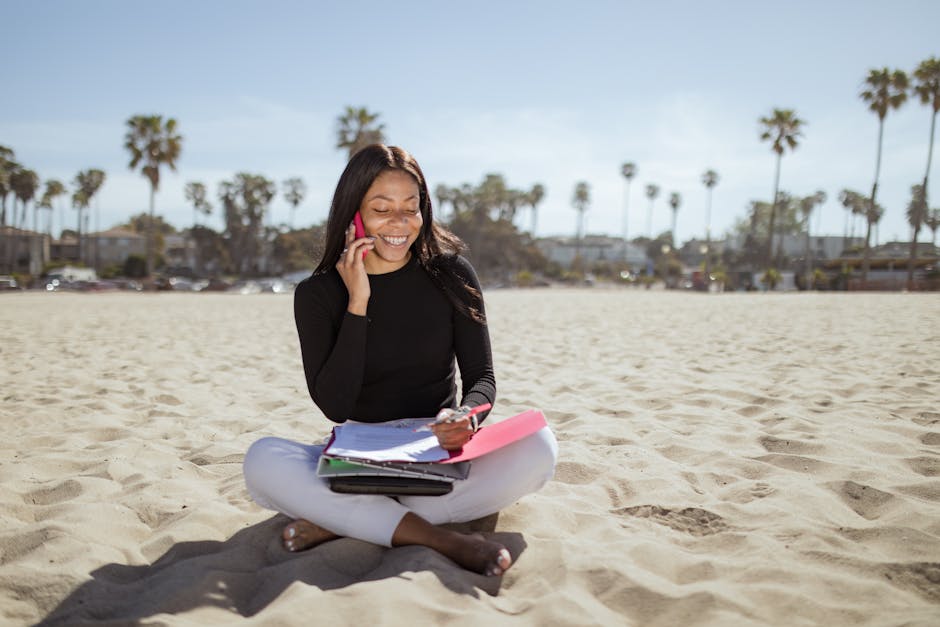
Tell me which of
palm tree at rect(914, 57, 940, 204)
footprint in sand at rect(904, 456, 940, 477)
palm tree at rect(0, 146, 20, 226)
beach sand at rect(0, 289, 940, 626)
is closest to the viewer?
beach sand at rect(0, 289, 940, 626)

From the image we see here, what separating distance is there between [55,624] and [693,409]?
11.7ft

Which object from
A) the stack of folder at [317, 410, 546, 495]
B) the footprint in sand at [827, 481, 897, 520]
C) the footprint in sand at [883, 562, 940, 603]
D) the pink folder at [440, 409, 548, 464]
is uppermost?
the pink folder at [440, 409, 548, 464]

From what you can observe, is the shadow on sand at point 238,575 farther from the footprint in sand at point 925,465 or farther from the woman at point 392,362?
the footprint in sand at point 925,465

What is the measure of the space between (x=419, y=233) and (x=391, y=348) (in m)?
0.51

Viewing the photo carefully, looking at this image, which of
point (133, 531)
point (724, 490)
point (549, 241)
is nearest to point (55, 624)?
point (133, 531)

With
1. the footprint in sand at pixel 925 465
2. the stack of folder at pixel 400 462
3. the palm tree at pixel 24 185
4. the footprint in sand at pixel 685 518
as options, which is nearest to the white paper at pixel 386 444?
the stack of folder at pixel 400 462

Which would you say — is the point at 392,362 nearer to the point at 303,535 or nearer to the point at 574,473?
the point at 303,535

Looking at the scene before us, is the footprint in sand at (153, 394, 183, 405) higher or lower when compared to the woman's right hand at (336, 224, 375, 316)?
lower

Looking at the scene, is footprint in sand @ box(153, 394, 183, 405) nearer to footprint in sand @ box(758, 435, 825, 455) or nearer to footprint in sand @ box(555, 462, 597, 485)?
footprint in sand @ box(555, 462, 597, 485)

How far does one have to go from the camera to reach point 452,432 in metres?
2.09

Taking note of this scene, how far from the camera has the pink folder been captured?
207 centimetres

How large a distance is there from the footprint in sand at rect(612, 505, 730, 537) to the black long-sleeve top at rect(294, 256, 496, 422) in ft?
2.42

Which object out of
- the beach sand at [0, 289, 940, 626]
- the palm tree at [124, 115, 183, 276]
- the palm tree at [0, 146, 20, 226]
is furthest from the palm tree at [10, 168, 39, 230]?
the beach sand at [0, 289, 940, 626]

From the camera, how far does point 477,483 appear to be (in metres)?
2.25
